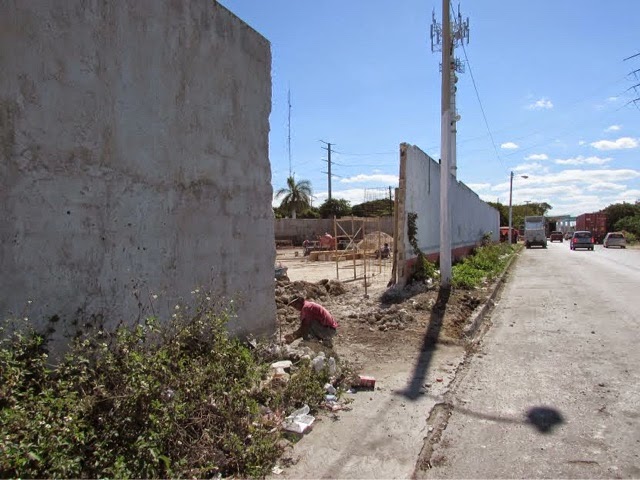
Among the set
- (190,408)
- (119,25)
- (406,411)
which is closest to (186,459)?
(190,408)

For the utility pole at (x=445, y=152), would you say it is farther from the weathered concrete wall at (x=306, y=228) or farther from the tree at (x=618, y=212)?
the tree at (x=618, y=212)

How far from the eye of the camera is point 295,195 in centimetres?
5722

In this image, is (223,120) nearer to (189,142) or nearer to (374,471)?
(189,142)

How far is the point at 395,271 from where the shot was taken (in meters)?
12.8

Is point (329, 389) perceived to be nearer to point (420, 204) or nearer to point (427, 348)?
point (427, 348)

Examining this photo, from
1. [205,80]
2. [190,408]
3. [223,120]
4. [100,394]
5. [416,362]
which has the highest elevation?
[205,80]

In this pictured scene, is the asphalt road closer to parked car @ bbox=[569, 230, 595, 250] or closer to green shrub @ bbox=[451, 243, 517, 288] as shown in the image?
green shrub @ bbox=[451, 243, 517, 288]

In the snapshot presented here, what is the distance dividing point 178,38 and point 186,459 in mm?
3725

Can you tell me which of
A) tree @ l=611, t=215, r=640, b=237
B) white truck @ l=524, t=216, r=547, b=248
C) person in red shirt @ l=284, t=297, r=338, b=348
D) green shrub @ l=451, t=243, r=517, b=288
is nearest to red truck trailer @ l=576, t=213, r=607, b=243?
tree @ l=611, t=215, r=640, b=237

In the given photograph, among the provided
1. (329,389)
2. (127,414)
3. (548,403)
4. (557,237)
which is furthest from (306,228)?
(557,237)

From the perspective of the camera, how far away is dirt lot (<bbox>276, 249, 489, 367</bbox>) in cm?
723

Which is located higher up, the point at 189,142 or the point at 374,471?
the point at 189,142

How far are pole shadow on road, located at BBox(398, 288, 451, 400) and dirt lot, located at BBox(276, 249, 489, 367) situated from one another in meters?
0.02

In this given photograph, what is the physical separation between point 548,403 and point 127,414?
3.92m
